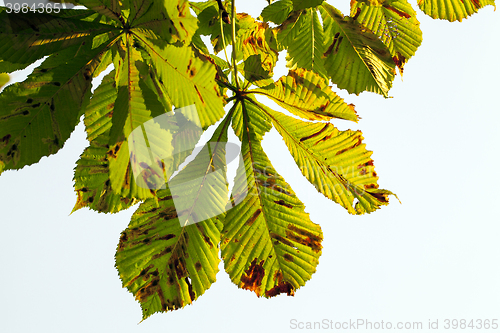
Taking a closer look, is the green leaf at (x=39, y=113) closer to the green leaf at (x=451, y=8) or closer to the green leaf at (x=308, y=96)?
the green leaf at (x=308, y=96)

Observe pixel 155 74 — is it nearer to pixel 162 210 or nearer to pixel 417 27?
pixel 162 210

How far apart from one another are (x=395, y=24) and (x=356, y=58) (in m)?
0.26

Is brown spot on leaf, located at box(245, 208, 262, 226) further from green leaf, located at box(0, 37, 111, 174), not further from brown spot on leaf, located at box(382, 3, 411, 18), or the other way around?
brown spot on leaf, located at box(382, 3, 411, 18)

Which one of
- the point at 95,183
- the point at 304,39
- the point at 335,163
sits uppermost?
Result: the point at 304,39

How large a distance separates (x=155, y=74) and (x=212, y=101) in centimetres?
16

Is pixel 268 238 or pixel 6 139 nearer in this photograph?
pixel 6 139

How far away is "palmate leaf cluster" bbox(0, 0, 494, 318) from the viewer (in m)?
0.71

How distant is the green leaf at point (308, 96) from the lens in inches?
38.3

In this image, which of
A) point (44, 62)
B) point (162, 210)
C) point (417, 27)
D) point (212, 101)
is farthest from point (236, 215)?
point (417, 27)

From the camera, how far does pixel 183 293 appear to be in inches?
34.9

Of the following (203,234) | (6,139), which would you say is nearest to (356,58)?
(203,234)

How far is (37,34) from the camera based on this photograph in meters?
0.69
